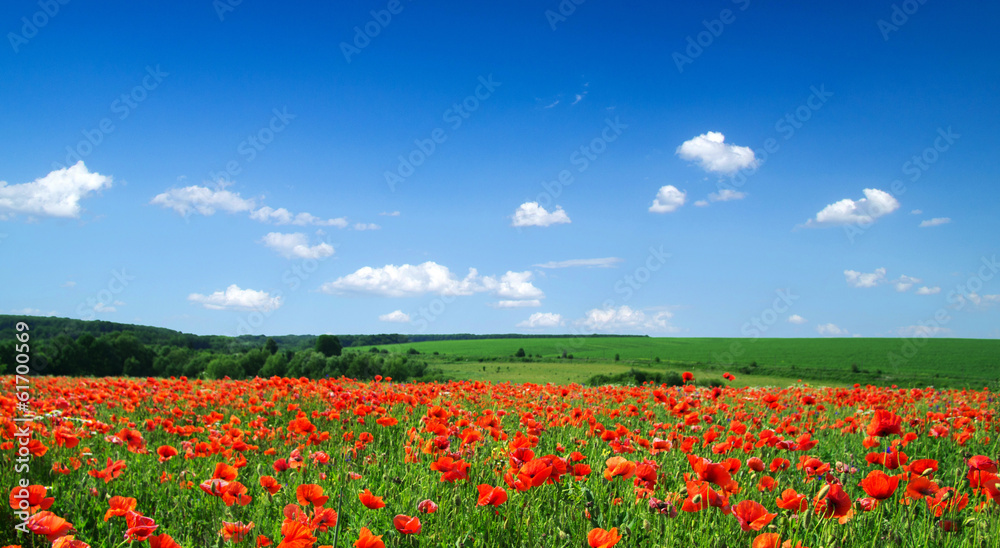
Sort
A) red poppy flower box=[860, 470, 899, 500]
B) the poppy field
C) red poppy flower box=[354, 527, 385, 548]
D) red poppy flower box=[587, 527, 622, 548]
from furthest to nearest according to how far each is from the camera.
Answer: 1. the poppy field
2. red poppy flower box=[860, 470, 899, 500]
3. red poppy flower box=[587, 527, 622, 548]
4. red poppy flower box=[354, 527, 385, 548]

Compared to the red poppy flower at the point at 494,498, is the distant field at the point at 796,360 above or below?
below

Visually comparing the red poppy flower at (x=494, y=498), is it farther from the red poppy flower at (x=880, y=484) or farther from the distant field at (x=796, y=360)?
the distant field at (x=796, y=360)

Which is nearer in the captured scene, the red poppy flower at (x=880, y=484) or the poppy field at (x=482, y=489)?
the red poppy flower at (x=880, y=484)

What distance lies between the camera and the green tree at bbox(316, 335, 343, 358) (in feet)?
196

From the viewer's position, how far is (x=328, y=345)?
60.8 m

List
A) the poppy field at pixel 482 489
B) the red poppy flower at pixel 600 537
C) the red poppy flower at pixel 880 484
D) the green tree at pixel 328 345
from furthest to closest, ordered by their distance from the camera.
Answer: the green tree at pixel 328 345 → the poppy field at pixel 482 489 → the red poppy flower at pixel 880 484 → the red poppy flower at pixel 600 537

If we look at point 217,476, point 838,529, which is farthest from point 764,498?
point 217,476

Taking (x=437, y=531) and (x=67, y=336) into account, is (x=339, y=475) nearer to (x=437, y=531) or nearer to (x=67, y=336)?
(x=437, y=531)

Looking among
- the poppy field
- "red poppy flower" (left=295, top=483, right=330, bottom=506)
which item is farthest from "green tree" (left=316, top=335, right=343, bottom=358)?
"red poppy flower" (left=295, top=483, right=330, bottom=506)

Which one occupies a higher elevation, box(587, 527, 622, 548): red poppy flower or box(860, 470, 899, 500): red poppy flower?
box(860, 470, 899, 500): red poppy flower

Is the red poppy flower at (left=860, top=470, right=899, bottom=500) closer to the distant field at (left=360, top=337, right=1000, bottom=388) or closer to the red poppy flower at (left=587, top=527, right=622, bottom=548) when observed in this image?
the red poppy flower at (left=587, top=527, right=622, bottom=548)

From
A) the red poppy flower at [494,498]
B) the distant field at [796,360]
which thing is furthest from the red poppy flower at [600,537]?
the distant field at [796,360]

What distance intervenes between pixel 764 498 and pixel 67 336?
61.5 metres

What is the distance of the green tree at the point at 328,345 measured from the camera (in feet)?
196
